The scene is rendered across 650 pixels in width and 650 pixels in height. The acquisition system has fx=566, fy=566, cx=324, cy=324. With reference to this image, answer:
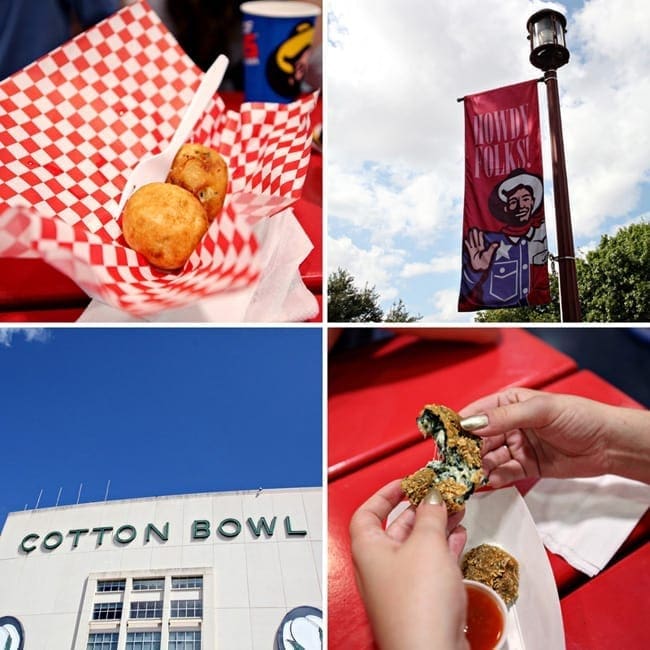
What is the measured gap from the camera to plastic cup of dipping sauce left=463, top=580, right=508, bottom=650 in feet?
3.25

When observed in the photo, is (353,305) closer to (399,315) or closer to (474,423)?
(399,315)

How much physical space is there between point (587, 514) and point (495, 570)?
0.95 ft

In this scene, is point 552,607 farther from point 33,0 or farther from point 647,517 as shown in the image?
point 33,0

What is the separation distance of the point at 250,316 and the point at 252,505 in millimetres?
433

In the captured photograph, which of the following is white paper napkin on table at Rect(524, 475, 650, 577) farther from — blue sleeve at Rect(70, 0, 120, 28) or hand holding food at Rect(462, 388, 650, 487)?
blue sleeve at Rect(70, 0, 120, 28)

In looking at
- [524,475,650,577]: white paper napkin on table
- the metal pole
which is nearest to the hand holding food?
[524,475,650,577]: white paper napkin on table

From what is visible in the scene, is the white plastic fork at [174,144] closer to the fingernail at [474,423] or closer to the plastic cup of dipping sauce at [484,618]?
the fingernail at [474,423]

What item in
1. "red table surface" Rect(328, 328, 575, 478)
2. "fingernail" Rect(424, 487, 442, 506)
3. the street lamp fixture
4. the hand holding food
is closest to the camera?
"fingernail" Rect(424, 487, 442, 506)

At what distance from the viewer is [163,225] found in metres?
1.24

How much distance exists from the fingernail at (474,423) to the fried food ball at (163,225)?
0.71 meters

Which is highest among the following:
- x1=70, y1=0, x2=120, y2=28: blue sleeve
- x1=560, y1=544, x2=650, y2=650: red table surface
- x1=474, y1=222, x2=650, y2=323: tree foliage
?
x1=70, y1=0, x2=120, y2=28: blue sleeve

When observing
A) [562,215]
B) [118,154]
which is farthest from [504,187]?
[118,154]

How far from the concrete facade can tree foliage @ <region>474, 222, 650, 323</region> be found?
0.93 meters

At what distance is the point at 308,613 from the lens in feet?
3.76
